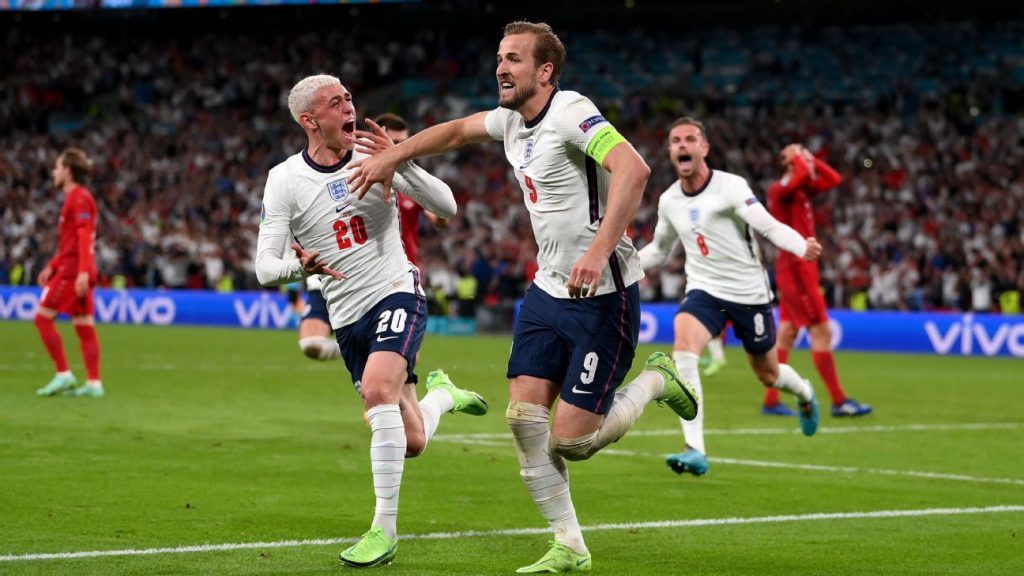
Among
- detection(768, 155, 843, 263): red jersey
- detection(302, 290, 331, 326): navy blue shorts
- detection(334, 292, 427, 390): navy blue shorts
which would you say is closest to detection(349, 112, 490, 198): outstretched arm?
detection(334, 292, 427, 390): navy blue shorts

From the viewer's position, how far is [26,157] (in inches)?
1722

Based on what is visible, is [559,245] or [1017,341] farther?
[1017,341]

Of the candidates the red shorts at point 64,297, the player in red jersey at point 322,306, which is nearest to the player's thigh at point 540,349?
the player in red jersey at point 322,306

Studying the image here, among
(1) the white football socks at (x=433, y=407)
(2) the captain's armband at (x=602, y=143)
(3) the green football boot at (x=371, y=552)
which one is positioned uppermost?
(2) the captain's armband at (x=602, y=143)

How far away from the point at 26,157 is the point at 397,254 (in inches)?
1521

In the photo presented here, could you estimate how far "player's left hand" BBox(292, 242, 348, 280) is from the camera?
22.6ft

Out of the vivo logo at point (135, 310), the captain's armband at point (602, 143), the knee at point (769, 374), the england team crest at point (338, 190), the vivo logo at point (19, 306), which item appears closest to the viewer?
the captain's armband at point (602, 143)

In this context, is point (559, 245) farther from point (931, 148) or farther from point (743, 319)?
point (931, 148)

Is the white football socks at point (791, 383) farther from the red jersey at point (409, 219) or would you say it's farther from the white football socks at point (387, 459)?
the white football socks at point (387, 459)

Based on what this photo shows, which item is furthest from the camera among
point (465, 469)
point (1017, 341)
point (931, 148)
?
point (931, 148)

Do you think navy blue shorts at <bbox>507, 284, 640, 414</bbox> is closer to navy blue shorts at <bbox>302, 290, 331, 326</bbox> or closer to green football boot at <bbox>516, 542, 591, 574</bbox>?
green football boot at <bbox>516, 542, 591, 574</bbox>

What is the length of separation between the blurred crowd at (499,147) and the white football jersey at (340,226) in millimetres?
22176

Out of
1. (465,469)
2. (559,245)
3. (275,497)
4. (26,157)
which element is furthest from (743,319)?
(26,157)

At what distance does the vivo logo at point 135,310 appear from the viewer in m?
34.2
